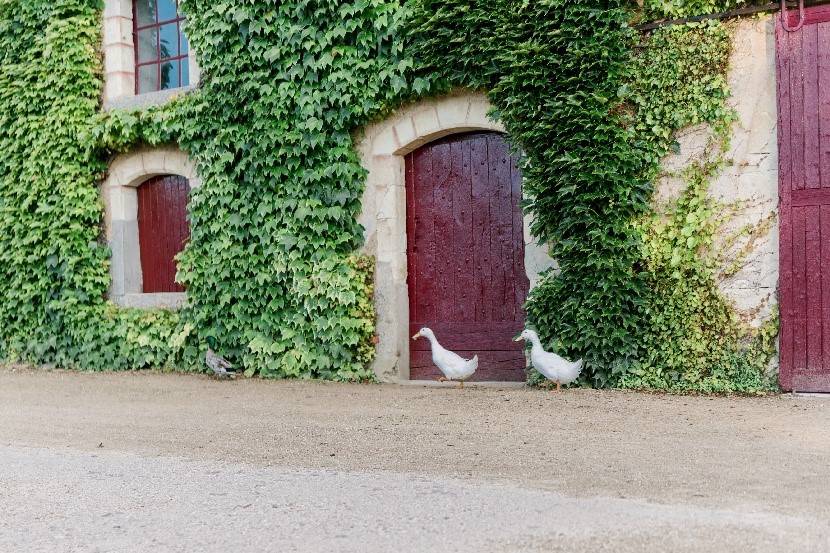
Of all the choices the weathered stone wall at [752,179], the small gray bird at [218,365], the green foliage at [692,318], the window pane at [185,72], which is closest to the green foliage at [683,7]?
Result: the weathered stone wall at [752,179]

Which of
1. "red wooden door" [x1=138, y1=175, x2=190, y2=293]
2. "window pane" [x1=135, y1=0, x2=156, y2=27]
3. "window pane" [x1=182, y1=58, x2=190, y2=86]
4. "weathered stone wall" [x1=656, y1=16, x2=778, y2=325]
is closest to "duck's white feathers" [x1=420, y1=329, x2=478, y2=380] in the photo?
"weathered stone wall" [x1=656, y1=16, x2=778, y2=325]

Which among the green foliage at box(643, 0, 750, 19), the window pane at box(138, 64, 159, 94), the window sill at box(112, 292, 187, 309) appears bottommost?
the window sill at box(112, 292, 187, 309)

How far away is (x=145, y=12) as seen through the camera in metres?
10.7

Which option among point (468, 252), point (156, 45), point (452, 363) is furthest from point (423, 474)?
point (156, 45)

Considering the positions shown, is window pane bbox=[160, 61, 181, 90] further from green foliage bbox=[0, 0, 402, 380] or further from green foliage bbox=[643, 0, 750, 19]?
green foliage bbox=[643, 0, 750, 19]

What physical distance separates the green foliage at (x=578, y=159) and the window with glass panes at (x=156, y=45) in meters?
4.16

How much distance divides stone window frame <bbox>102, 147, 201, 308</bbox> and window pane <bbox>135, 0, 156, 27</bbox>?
61.8 inches

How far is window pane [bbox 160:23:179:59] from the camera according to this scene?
1052cm

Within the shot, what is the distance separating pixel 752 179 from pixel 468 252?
8.43 ft

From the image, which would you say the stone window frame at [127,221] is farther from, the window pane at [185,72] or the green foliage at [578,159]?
the green foliage at [578,159]

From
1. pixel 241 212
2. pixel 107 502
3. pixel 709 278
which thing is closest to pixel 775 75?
pixel 709 278

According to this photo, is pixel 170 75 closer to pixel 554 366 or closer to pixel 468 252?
pixel 468 252

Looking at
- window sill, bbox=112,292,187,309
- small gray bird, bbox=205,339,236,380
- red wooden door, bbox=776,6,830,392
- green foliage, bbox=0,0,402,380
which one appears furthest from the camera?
window sill, bbox=112,292,187,309

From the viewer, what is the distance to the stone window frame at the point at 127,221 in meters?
10.3
